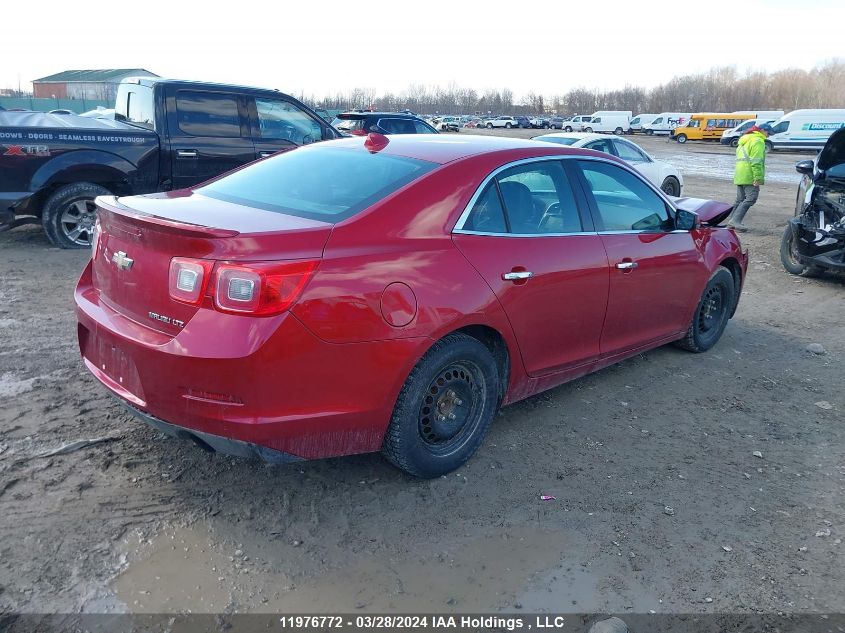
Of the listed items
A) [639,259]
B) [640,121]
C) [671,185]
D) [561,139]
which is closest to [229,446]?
[639,259]

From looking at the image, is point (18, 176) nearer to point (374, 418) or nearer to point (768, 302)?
point (374, 418)

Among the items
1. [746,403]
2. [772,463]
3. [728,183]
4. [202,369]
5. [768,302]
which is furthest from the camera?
[728,183]

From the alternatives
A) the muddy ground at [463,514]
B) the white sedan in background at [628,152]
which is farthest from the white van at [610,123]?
the muddy ground at [463,514]

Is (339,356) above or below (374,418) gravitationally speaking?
above

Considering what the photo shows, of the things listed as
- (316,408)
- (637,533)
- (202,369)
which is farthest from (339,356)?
Result: (637,533)

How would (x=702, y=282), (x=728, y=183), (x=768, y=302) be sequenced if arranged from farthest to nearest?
(x=728, y=183), (x=768, y=302), (x=702, y=282)

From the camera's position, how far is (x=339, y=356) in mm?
2922

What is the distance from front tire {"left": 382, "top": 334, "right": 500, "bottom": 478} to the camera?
325cm

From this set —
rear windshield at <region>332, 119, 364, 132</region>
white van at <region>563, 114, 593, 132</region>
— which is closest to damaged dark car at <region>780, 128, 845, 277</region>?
rear windshield at <region>332, 119, 364, 132</region>

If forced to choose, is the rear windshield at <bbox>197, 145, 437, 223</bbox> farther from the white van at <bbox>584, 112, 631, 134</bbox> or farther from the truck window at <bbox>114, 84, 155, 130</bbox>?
the white van at <bbox>584, 112, 631, 134</bbox>

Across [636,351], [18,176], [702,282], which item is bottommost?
[636,351]

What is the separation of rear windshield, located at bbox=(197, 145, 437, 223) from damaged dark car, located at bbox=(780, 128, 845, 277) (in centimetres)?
625

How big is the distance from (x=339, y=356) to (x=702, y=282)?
11.2 ft

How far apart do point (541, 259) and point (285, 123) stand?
6.33 m
